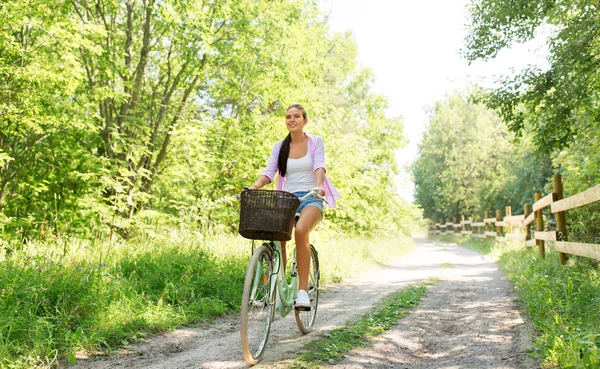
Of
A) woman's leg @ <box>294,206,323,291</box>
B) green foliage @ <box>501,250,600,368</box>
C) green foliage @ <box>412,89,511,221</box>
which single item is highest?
green foliage @ <box>412,89,511,221</box>

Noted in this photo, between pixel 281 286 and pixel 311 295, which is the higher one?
pixel 281 286

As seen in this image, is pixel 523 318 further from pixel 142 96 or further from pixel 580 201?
pixel 142 96

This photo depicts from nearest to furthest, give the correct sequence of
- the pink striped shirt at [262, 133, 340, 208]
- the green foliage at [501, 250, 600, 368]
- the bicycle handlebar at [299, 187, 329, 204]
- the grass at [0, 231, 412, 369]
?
the green foliage at [501, 250, 600, 368]
the grass at [0, 231, 412, 369]
the bicycle handlebar at [299, 187, 329, 204]
the pink striped shirt at [262, 133, 340, 208]

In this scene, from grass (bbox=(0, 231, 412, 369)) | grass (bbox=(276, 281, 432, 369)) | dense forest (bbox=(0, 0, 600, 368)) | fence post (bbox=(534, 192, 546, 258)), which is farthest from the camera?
fence post (bbox=(534, 192, 546, 258))

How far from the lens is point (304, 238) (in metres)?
4.55

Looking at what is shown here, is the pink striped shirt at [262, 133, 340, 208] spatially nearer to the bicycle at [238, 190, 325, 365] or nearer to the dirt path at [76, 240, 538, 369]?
the bicycle at [238, 190, 325, 365]

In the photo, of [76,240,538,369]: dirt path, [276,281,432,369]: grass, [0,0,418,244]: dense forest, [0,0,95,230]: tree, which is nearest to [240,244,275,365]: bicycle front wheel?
[76,240,538,369]: dirt path

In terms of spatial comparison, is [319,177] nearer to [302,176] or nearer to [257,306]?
[302,176]

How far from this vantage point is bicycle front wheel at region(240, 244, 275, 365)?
12.8 feet

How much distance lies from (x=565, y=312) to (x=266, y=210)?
3.28m

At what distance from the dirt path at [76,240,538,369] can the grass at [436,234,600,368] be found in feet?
0.65

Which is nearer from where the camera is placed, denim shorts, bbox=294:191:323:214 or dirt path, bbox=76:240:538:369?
dirt path, bbox=76:240:538:369

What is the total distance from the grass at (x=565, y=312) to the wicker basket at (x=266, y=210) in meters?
2.26

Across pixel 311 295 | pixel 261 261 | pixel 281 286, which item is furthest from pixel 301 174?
pixel 311 295
